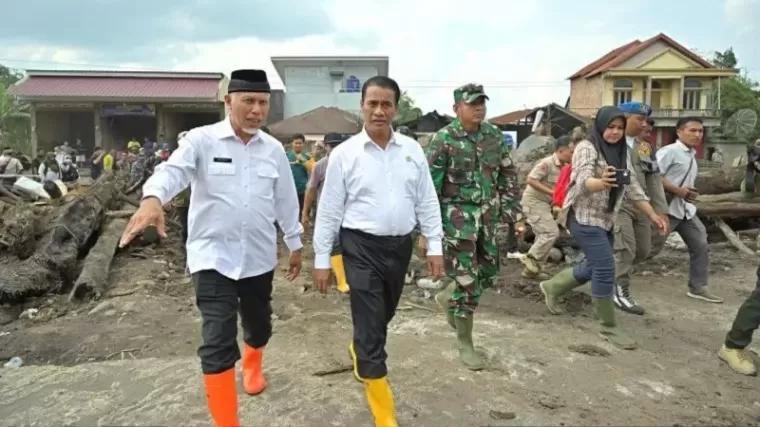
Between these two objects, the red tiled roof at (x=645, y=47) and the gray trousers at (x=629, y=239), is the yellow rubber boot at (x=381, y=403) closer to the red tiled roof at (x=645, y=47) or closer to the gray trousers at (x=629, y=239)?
the gray trousers at (x=629, y=239)

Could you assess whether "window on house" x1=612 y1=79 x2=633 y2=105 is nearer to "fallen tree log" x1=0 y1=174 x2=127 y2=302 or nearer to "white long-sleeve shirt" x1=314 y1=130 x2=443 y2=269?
"fallen tree log" x1=0 y1=174 x2=127 y2=302

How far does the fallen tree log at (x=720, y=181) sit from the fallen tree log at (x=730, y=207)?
0.55 m

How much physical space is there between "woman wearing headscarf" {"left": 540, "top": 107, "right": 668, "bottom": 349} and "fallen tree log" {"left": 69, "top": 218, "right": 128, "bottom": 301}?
5015mm

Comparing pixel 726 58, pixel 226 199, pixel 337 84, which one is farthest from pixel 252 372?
pixel 726 58

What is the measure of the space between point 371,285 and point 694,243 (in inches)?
172

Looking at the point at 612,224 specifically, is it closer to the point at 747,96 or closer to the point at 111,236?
the point at 111,236

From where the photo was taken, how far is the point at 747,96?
46094mm

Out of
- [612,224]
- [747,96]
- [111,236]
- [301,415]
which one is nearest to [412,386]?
[301,415]

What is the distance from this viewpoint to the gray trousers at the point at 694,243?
5953 mm

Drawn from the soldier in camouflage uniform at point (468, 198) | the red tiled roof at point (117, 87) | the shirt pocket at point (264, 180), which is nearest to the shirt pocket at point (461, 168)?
the soldier in camouflage uniform at point (468, 198)

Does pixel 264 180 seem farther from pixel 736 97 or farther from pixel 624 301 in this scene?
pixel 736 97

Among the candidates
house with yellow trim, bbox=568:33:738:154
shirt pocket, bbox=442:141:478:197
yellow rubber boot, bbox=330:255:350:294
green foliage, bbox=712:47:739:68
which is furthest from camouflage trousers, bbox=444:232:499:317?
green foliage, bbox=712:47:739:68

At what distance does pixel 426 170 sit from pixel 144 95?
86.3 feet

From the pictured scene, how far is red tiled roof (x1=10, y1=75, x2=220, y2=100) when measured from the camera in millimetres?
26500
